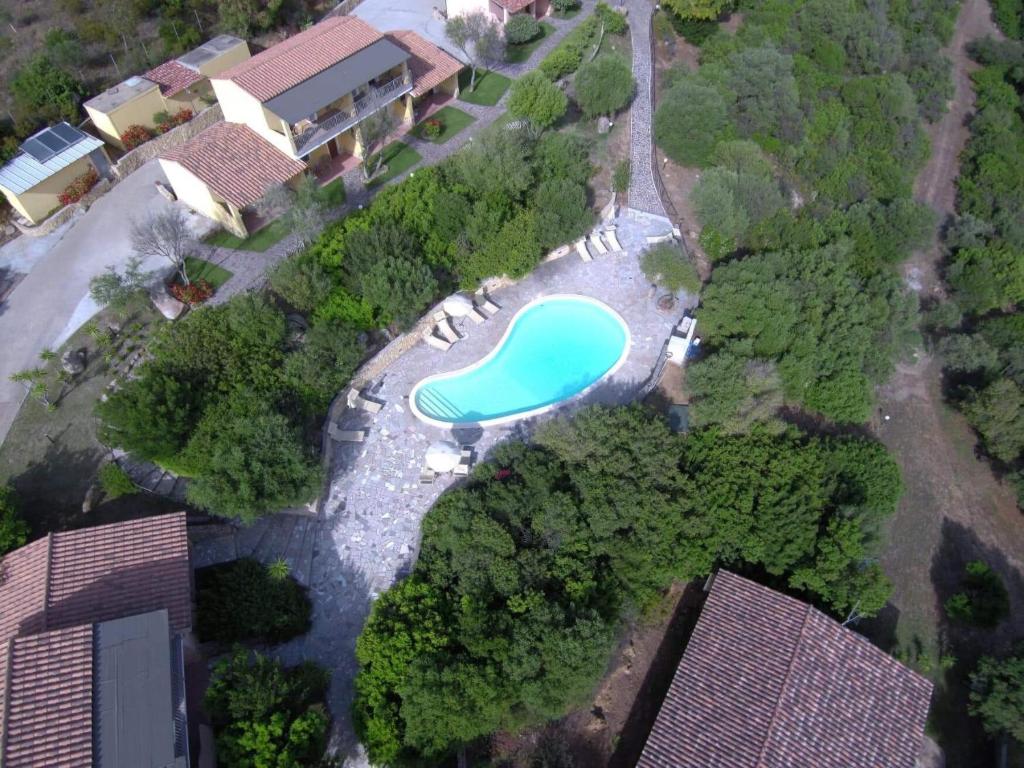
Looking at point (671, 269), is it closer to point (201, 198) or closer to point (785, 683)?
point (785, 683)

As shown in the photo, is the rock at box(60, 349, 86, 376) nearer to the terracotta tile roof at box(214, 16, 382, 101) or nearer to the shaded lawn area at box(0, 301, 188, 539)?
the shaded lawn area at box(0, 301, 188, 539)

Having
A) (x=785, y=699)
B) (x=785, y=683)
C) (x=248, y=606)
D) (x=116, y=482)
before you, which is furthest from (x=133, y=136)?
A: (x=785, y=699)

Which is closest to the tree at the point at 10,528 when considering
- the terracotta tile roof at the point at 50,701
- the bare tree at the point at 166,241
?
the terracotta tile roof at the point at 50,701

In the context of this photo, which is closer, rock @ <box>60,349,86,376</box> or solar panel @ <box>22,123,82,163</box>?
rock @ <box>60,349,86,376</box>

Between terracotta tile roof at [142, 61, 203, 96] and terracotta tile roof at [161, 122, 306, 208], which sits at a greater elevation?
terracotta tile roof at [142, 61, 203, 96]

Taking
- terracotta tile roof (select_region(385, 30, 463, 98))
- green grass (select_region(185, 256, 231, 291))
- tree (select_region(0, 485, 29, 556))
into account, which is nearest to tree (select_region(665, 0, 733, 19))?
terracotta tile roof (select_region(385, 30, 463, 98))

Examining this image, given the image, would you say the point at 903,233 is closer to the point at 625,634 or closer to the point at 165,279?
the point at 625,634
